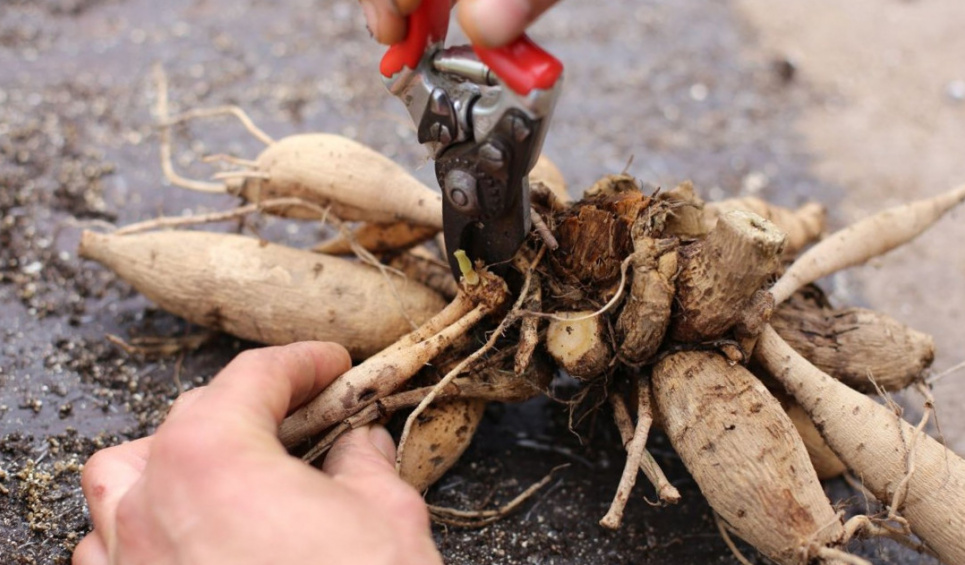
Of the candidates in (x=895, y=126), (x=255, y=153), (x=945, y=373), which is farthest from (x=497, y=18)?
(x=895, y=126)

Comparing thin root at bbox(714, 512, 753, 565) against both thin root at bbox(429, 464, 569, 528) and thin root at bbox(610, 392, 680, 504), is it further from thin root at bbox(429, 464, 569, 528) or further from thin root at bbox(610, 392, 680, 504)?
thin root at bbox(429, 464, 569, 528)

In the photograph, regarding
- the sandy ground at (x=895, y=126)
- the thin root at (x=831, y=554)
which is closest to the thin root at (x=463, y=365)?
the thin root at (x=831, y=554)

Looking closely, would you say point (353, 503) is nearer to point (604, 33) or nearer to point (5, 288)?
point (5, 288)

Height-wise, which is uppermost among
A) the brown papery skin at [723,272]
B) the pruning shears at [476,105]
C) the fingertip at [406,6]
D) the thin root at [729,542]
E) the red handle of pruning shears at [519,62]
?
the fingertip at [406,6]

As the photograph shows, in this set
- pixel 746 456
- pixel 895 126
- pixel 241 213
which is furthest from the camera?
pixel 895 126

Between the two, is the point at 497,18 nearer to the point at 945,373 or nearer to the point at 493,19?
the point at 493,19

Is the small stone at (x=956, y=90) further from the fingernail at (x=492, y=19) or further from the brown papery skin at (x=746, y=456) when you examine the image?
the fingernail at (x=492, y=19)

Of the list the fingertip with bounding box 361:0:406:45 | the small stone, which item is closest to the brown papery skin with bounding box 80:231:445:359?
the fingertip with bounding box 361:0:406:45

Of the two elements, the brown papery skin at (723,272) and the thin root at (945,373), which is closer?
the brown papery skin at (723,272)
